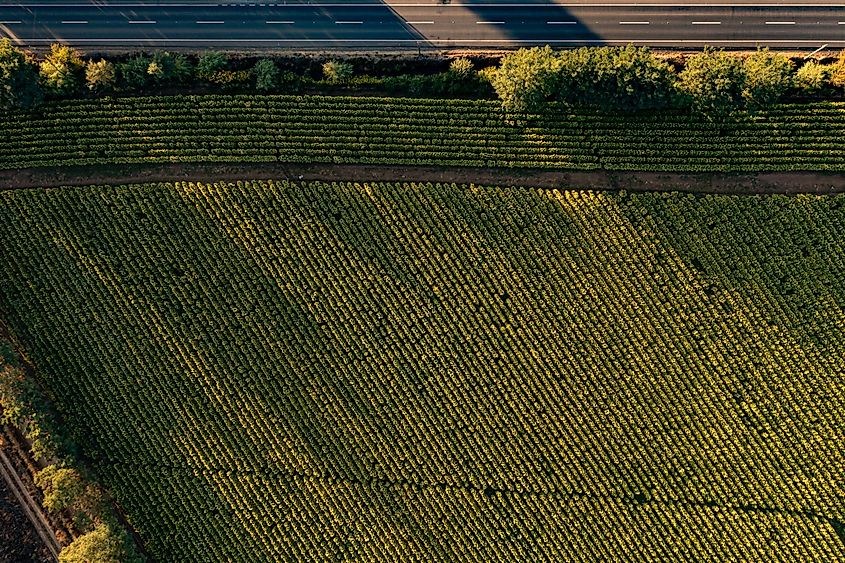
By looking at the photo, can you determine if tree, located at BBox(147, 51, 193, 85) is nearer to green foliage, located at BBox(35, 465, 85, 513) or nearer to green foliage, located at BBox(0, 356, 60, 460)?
green foliage, located at BBox(0, 356, 60, 460)

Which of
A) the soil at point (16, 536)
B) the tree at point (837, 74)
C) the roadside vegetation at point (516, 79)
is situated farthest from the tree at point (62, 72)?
the tree at point (837, 74)

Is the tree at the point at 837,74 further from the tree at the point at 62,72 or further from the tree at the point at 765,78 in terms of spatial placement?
the tree at the point at 62,72

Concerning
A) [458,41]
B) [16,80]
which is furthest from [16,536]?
[458,41]

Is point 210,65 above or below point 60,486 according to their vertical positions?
above

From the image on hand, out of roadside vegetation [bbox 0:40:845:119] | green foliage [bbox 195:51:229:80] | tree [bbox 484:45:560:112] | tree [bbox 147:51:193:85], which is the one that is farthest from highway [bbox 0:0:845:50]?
tree [bbox 484:45:560:112]

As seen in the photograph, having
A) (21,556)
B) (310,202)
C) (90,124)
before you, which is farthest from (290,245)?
(21,556)

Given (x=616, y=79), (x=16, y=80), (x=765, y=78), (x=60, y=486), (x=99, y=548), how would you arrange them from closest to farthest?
(x=60, y=486) < (x=99, y=548) < (x=616, y=79) < (x=16, y=80) < (x=765, y=78)

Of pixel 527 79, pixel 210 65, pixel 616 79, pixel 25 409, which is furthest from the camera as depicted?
pixel 210 65

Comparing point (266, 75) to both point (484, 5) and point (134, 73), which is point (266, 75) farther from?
point (484, 5)
